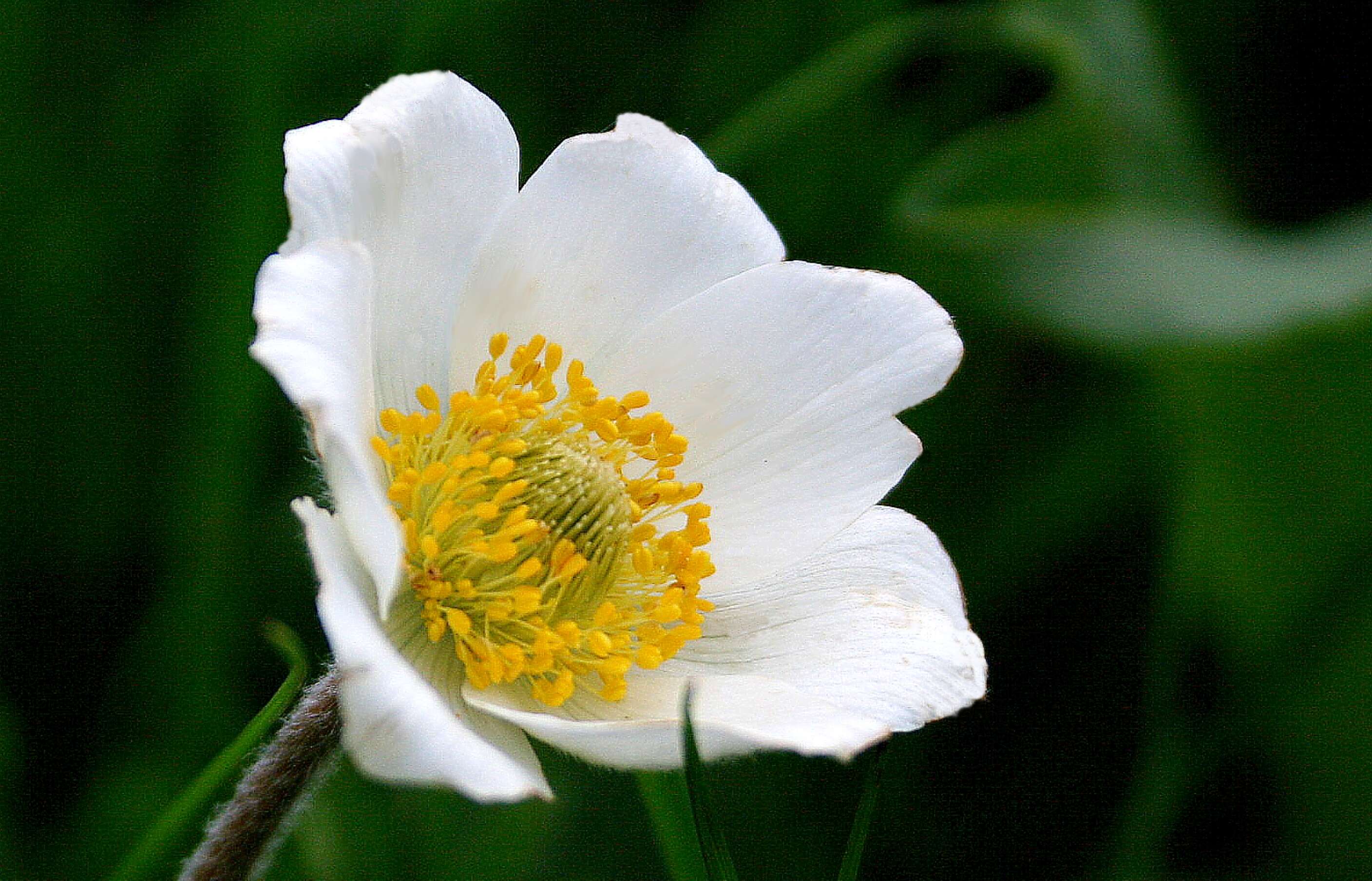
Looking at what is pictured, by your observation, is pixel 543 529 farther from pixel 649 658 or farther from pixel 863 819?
pixel 863 819

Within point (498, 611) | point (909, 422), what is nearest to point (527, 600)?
point (498, 611)

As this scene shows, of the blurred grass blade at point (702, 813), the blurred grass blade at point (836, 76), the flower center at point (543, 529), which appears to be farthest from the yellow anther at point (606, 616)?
the blurred grass blade at point (836, 76)

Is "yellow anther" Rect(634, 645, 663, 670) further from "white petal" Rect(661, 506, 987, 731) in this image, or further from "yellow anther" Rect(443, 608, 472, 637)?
"yellow anther" Rect(443, 608, 472, 637)

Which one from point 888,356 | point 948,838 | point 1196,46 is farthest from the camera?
point 1196,46

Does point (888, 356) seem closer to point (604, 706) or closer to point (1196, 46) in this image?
point (604, 706)

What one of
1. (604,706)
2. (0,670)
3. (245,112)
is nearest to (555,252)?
(604,706)

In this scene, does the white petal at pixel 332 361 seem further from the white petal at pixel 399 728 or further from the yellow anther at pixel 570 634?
the yellow anther at pixel 570 634
